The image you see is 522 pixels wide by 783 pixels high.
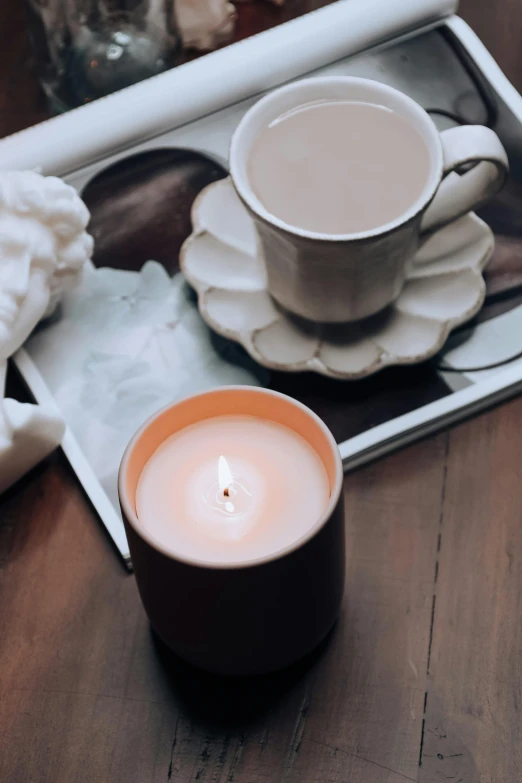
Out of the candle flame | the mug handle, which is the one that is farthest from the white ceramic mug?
the candle flame

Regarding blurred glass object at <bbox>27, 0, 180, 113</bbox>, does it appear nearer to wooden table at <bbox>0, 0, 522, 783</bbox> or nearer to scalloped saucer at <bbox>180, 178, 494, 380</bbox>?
scalloped saucer at <bbox>180, 178, 494, 380</bbox>

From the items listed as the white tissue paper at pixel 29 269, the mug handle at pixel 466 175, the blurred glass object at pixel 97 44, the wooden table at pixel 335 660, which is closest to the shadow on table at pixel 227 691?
the wooden table at pixel 335 660

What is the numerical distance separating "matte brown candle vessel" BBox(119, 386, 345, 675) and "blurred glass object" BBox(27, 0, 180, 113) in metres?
0.31

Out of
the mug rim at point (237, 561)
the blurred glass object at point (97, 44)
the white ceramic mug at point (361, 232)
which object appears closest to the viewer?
the mug rim at point (237, 561)

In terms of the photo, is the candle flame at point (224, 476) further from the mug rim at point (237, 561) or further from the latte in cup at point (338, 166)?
the latte in cup at point (338, 166)

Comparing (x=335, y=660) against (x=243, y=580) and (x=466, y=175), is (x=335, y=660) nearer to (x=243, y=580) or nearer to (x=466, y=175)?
(x=243, y=580)

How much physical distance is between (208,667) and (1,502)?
146mm

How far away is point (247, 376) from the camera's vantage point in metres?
0.48

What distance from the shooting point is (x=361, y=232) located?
422 millimetres

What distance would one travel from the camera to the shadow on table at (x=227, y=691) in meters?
0.39

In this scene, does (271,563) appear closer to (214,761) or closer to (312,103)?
(214,761)

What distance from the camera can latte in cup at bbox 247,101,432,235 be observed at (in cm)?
44

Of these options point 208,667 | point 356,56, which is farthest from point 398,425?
point 356,56

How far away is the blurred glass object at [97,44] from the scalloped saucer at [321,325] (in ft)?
0.46
